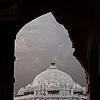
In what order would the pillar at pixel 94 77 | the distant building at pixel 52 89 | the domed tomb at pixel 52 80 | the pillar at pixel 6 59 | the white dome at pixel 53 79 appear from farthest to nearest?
the white dome at pixel 53 79
the domed tomb at pixel 52 80
the distant building at pixel 52 89
the pillar at pixel 94 77
the pillar at pixel 6 59

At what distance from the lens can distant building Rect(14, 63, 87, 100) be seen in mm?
49688

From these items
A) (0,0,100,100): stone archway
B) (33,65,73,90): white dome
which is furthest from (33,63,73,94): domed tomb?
(0,0,100,100): stone archway

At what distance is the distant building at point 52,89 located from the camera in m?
49.7

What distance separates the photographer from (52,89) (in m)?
52.7

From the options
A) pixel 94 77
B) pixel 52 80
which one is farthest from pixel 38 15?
pixel 52 80

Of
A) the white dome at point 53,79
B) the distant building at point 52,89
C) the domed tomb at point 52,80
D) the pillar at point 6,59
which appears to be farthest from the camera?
→ the white dome at point 53,79

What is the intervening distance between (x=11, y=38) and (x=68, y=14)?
2047 mm

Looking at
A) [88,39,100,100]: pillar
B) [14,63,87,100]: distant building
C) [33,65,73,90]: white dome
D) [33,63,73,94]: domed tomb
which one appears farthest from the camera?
[33,65,73,90]: white dome

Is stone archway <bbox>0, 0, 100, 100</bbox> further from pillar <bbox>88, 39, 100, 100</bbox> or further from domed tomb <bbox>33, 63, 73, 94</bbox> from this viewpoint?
domed tomb <bbox>33, 63, 73, 94</bbox>

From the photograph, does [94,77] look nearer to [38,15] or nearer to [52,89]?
[38,15]

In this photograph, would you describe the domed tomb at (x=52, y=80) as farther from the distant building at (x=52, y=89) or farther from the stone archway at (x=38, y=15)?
the stone archway at (x=38, y=15)

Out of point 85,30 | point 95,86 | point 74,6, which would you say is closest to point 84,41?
point 85,30

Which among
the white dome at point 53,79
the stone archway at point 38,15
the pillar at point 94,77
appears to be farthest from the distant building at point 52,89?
the stone archway at point 38,15

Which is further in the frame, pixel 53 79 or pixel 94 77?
pixel 53 79
